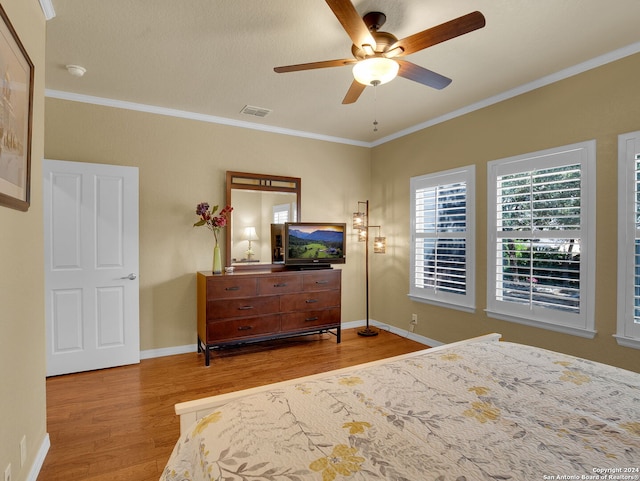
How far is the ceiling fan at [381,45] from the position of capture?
1.73 meters

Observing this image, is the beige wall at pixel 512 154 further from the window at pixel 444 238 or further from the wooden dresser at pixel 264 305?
the wooden dresser at pixel 264 305

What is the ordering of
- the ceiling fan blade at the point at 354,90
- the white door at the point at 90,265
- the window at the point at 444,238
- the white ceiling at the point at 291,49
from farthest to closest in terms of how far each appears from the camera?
the window at the point at 444,238, the white door at the point at 90,265, the ceiling fan blade at the point at 354,90, the white ceiling at the point at 291,49

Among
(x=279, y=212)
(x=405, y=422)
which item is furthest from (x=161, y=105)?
(x=405, y=422)

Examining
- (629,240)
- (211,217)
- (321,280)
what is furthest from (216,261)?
(629,240)

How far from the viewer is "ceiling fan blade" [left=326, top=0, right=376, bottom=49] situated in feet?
5.35

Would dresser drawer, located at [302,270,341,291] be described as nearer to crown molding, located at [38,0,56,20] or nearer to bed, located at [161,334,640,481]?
bed, located at [161,334,640,481]

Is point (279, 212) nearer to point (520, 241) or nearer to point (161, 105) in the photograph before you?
point (161, 105)

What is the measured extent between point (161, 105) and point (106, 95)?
0.51m

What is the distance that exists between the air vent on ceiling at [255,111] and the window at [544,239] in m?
2.49

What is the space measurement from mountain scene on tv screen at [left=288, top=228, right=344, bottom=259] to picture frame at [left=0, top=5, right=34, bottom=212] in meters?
2.82

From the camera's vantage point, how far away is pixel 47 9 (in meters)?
2.14

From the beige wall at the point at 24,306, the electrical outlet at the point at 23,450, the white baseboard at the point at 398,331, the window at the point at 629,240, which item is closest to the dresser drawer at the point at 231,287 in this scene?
the beige wall at the point at 24,306

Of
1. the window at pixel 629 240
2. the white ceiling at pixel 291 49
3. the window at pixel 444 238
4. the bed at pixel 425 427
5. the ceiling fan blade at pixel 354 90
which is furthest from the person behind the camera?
the window at pixel 444 238

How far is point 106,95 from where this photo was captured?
3.50m
